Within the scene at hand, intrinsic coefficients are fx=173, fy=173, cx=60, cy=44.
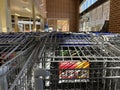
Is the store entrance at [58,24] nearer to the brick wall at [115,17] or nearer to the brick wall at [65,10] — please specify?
the brick wall at [65,10]

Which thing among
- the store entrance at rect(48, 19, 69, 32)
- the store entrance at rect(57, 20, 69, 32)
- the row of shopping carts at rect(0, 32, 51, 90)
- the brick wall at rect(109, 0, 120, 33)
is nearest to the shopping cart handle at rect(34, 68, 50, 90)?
the row of shopping carts at rect(0, 32, 51, 90)

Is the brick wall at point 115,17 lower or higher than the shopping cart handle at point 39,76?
higher

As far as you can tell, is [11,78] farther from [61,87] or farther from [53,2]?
[53,2]

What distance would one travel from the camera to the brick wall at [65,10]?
1495 centimetres

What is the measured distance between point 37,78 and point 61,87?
290 mm

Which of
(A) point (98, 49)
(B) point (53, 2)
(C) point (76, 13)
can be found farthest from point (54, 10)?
(A) point (98, 49)

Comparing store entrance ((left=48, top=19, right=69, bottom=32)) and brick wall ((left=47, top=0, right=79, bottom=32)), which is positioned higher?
brick wall ((left=47, top=0, right=79, bottom=32))

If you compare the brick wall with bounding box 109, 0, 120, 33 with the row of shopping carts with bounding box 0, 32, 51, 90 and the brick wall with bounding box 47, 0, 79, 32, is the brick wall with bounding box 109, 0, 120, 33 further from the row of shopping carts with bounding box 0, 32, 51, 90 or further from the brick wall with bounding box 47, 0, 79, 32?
the brick wall with bounding box 47, 0, 79, 32

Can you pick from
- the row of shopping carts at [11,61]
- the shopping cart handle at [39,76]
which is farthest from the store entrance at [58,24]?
the shopping cart handle at [39,76]

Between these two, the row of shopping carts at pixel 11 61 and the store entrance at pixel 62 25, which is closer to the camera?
the row of shopping carts at pixel 11 61

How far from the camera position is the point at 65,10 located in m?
15.3

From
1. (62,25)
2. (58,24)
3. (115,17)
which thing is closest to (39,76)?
(115,17)

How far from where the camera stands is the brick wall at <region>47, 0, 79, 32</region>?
14953 millimetres

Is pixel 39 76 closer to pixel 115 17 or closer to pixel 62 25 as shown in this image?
pixel 115 17
